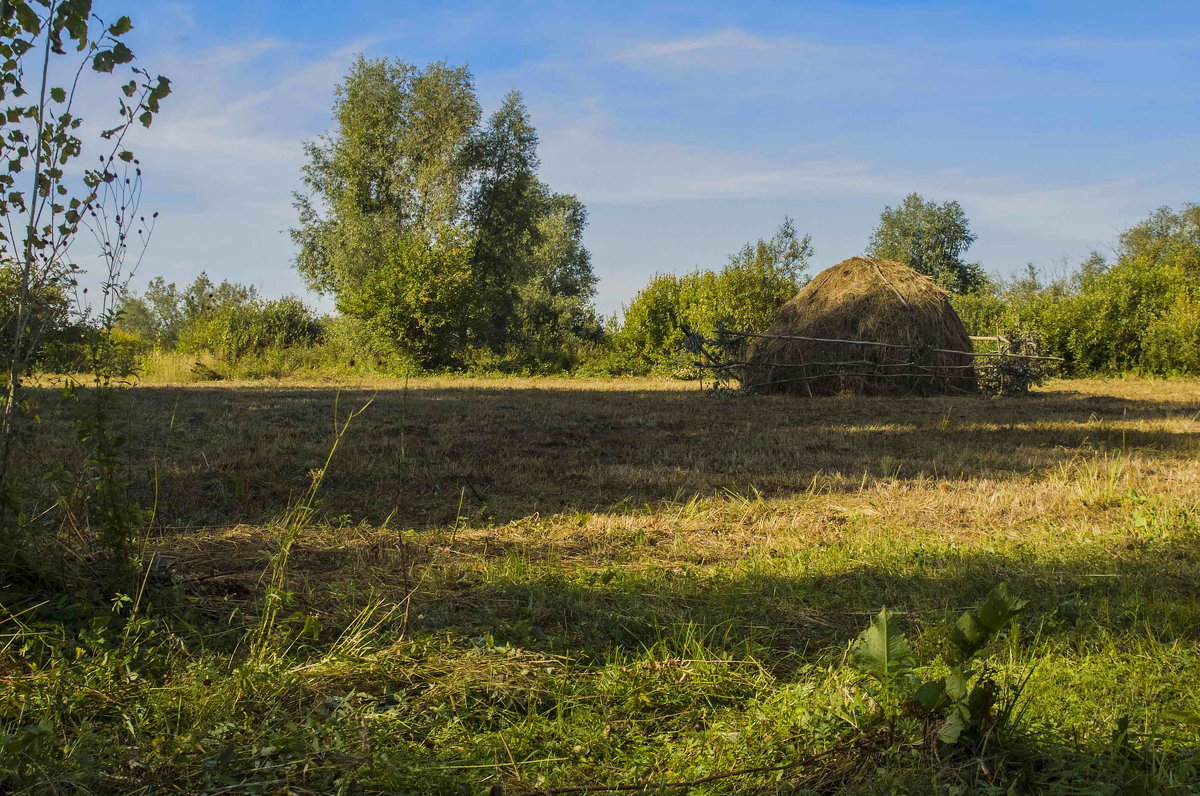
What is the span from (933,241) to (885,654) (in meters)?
57.8

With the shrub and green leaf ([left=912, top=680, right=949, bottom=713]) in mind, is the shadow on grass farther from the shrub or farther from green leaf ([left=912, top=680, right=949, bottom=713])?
the shrub

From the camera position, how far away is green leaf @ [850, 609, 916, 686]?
2344 mm

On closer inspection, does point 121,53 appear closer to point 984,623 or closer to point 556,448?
point 984,623

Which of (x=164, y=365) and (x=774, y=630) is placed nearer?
(x=774, y=630)

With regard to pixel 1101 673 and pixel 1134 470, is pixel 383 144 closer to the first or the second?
pixel 1134 470

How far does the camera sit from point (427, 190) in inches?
1185

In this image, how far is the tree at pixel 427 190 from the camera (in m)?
28.8

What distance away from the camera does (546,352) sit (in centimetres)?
2697

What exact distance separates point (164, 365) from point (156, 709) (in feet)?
62.2

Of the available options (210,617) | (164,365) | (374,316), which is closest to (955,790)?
(210,617)

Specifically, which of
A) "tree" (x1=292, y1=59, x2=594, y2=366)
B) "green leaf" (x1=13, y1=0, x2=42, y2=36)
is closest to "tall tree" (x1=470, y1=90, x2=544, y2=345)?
"tree" (x1=292, y1=59, x2=594, y2=366)

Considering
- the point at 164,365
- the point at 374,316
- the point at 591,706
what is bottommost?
the point at 591,706

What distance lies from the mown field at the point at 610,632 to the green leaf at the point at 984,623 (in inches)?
6.6

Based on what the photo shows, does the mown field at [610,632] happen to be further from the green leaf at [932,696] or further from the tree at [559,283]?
the tree at [559,283]
